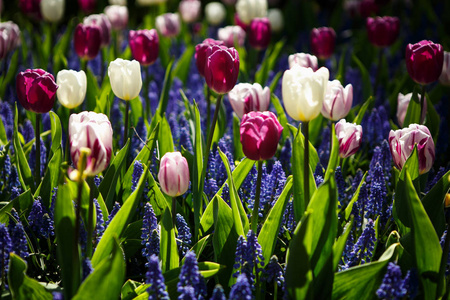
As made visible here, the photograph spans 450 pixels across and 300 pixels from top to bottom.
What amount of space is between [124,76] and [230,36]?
175cm

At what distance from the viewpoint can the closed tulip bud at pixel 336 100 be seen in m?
2.44

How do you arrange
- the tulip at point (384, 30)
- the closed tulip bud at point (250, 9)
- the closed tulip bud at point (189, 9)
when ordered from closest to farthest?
1. the tulip at point (384, 30)
2. the closed tulip bud at point (250, 9)
3. the closed tulip bud at point (189, 9)

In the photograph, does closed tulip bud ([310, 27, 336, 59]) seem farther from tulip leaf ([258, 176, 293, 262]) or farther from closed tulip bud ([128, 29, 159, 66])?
tulip leaf ([258, 176, 293, 262])

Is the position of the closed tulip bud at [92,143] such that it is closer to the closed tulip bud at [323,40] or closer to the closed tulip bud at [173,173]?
the closed tulip bud at [173,173]

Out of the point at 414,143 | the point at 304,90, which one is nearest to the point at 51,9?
the point at 304,90

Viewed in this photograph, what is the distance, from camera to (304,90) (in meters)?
1.81

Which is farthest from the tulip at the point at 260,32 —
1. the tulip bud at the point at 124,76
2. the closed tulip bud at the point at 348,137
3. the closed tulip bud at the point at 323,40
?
the closed tulip bud at the point at 348,137

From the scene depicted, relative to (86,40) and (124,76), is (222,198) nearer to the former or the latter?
(124,76)

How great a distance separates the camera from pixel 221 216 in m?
1.98

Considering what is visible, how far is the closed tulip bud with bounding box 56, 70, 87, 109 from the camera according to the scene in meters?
2.36

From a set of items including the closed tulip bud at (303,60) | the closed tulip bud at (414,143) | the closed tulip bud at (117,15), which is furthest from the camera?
the closed tulip bud at (117,15)

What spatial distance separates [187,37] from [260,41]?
1.51 meters

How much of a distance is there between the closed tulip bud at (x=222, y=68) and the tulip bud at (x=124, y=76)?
14.3 inches

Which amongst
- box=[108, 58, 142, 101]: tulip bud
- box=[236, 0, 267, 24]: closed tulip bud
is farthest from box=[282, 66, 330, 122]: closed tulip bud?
box=[236, 0, 267, 24]: closed tulip bud
